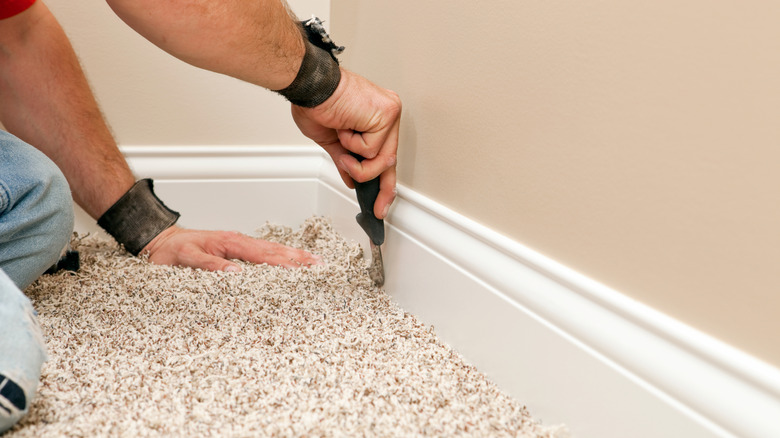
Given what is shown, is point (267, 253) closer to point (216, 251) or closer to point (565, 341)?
point (216, 251)

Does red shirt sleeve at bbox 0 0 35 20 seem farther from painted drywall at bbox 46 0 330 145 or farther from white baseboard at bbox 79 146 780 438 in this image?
white baseboard at bbox 79 146 780 438

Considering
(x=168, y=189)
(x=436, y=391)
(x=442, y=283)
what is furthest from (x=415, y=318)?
(x=168, y=189)

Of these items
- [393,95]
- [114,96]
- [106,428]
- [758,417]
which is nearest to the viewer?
[758,417]

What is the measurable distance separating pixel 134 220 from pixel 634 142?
100 centimetres

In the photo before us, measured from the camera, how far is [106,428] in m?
0.58

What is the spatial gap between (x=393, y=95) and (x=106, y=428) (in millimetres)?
592

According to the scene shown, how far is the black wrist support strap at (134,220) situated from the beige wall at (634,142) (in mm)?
668

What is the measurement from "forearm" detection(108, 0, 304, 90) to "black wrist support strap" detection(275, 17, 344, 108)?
1 centimetres

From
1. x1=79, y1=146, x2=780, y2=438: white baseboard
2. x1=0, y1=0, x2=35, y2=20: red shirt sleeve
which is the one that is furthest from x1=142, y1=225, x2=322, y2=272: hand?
Result: x1=0, y1=0, x2=35, y2=20: red shirt sleeve

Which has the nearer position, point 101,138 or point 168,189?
point 101,138

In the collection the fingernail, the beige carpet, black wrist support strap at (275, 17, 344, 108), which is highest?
black wrist support strap at (275, 17, 344, 108)

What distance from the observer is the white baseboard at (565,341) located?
488 millimetres

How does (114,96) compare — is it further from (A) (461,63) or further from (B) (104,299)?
(A) (461,63)

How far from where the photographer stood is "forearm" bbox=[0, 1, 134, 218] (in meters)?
1.14
